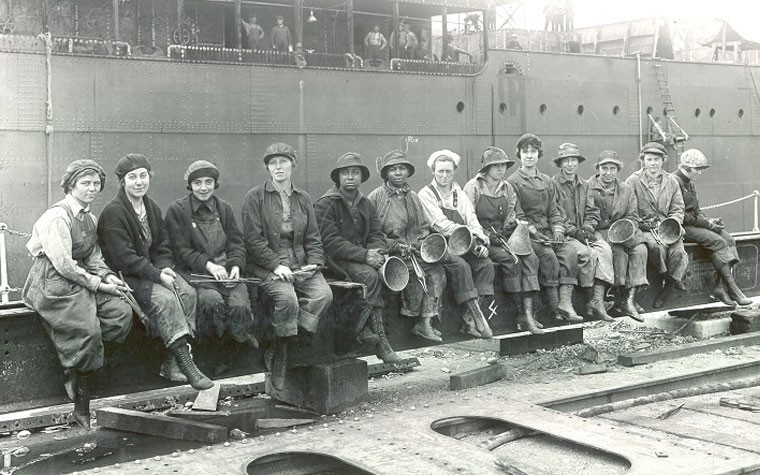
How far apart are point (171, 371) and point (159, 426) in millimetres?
563

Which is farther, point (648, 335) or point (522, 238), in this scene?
point (648, 335)

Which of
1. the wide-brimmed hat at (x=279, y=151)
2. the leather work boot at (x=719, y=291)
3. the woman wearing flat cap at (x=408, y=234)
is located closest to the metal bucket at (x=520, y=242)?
the woman wearing flat cap at (x=408, y=234)

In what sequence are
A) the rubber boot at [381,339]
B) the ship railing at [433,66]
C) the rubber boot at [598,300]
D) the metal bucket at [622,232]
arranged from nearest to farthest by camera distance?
the rubber boot at [381,339] < the rubber boot at [598,300] < the metal bucket at [622,232] < the ship railing at [433,66]

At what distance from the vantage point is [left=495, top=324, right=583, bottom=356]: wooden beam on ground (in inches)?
348

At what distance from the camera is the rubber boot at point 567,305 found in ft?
25.3

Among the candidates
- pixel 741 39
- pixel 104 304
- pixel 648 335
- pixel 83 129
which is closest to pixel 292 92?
pixel 83 129

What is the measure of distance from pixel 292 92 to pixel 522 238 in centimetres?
705

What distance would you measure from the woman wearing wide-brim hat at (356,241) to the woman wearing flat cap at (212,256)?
0.82 m

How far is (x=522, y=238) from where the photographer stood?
24.5 ft

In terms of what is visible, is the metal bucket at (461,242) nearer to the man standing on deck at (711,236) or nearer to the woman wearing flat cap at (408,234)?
the woman wearing flat cap at (408,234)

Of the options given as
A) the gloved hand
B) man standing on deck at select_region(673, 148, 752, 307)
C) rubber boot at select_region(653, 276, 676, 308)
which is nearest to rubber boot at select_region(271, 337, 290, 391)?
the gloved hand

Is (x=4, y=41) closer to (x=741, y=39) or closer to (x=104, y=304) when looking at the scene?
(x=104, y=304)

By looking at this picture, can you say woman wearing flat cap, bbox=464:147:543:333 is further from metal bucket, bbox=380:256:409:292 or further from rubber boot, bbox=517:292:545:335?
metal bucket, bbox=380:256:409:292

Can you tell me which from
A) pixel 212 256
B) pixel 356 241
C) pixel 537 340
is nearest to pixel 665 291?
pixel 537 340
